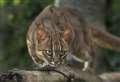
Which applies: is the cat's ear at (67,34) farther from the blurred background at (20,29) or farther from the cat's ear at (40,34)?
the blurred background at (20,29)

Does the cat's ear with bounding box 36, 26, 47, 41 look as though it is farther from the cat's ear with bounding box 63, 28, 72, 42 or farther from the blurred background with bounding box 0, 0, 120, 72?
the blurred background with bounding box 0, 0, 120, 72

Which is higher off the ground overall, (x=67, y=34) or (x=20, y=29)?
(x=20, y=29)

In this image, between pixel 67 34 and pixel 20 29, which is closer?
pixel 67 34

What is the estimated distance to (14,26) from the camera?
941 cm

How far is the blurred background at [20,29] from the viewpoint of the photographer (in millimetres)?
8625

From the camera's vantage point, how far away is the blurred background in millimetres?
8625

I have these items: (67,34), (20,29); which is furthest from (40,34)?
(20,29)

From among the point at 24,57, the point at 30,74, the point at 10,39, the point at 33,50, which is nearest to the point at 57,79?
the point at 30,74

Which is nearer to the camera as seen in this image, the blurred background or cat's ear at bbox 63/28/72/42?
cat's ear at bbox 63/28/72/42

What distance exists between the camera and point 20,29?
8.76 metres

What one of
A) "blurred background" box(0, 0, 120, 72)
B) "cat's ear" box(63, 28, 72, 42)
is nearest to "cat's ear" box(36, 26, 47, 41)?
"cat's ear" box(63, 28, 72, 42)

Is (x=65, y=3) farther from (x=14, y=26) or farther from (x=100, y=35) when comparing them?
(x=14, y=26)

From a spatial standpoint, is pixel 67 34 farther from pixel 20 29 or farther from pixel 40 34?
pixel 20 29

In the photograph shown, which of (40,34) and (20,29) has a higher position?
(20,29)
